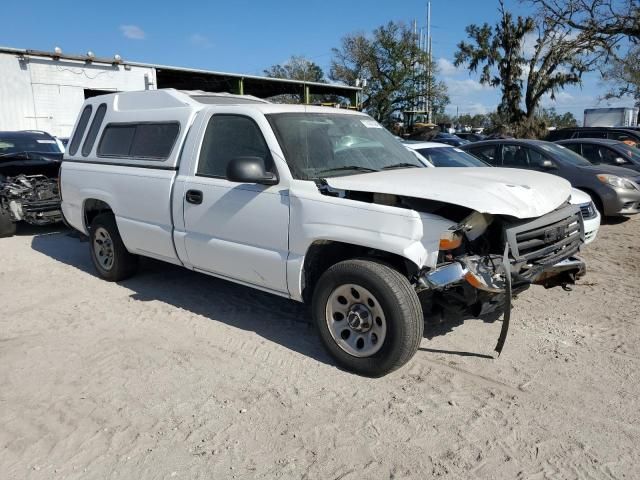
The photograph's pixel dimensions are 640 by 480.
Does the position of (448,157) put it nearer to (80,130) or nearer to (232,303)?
(232,303)

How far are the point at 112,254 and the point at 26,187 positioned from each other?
148 inches

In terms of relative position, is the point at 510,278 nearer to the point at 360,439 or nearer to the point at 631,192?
the point at 360,439

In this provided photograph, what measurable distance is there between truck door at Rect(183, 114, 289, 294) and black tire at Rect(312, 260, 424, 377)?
549 mm

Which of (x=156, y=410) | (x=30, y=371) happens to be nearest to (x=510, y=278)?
(x=156, y=410)

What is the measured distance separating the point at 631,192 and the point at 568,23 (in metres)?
21.0

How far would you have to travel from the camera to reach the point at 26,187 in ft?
28.8

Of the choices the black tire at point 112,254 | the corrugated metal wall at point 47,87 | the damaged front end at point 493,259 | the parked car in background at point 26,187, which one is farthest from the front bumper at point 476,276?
the corrugated metal wall at point 47,87

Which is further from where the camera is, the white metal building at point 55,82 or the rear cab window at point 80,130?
the white metal building at point 55,82

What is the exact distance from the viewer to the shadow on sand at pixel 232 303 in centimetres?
458

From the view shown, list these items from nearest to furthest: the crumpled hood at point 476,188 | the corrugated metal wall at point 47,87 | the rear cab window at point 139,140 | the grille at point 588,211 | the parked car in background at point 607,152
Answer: the crumpled hood at point 476,188
the rear cab window at point 139,140
the grille at point 588,211
the parked car in background at point 607,152
the corrugated metal wall at point 47,87

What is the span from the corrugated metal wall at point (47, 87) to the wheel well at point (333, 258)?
61.3 ft

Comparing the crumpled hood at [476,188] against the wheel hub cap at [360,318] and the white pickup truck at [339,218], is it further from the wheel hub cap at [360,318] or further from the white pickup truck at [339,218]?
the wheel hub cap at [360,318]

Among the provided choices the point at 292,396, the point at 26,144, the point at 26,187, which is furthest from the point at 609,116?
the point at 292,396

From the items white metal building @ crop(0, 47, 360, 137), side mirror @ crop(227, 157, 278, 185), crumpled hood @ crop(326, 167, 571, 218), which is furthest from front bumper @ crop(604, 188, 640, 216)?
white metal building @ crop(0, 47, 360, 137)
